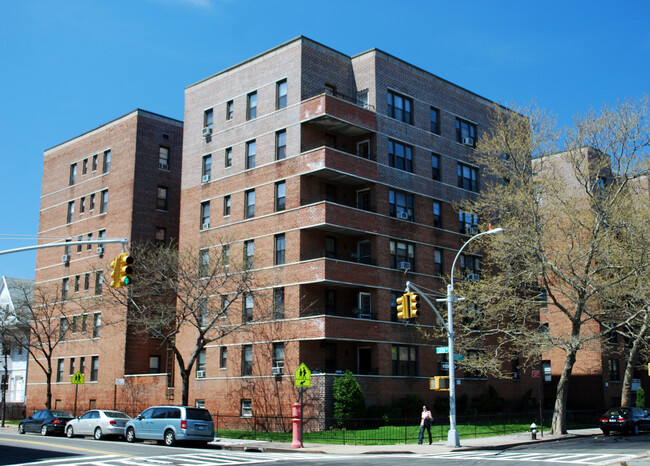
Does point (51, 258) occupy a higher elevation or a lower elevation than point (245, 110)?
lower

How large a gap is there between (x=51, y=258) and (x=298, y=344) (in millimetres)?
31058

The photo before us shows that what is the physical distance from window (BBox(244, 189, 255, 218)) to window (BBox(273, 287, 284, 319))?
5.92 meters

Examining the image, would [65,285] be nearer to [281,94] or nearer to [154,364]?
[154,364]

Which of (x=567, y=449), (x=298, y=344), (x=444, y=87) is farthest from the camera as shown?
(x=444, y=87)

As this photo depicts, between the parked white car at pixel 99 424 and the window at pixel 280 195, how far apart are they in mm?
15435

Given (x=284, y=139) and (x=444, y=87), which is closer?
(x=284, y=139)

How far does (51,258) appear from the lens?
62312 millimetres

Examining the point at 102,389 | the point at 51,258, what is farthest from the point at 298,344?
the point at 51,258

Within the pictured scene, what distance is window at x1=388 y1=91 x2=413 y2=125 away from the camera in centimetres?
4791

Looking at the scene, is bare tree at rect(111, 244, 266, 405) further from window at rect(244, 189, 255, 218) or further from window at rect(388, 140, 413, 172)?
window at rect(388, 140, 413, 172)

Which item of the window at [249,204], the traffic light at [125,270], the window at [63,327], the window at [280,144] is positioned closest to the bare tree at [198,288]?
the window at [249,204]

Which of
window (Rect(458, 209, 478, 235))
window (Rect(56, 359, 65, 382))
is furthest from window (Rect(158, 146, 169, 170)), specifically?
window (Rect(458, 209, 478, 235))

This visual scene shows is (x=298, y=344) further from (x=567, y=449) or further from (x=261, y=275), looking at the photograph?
(x=567, y=449)

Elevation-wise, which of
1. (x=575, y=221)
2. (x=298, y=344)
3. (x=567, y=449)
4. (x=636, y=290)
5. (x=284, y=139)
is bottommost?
(x=567, y=449)
